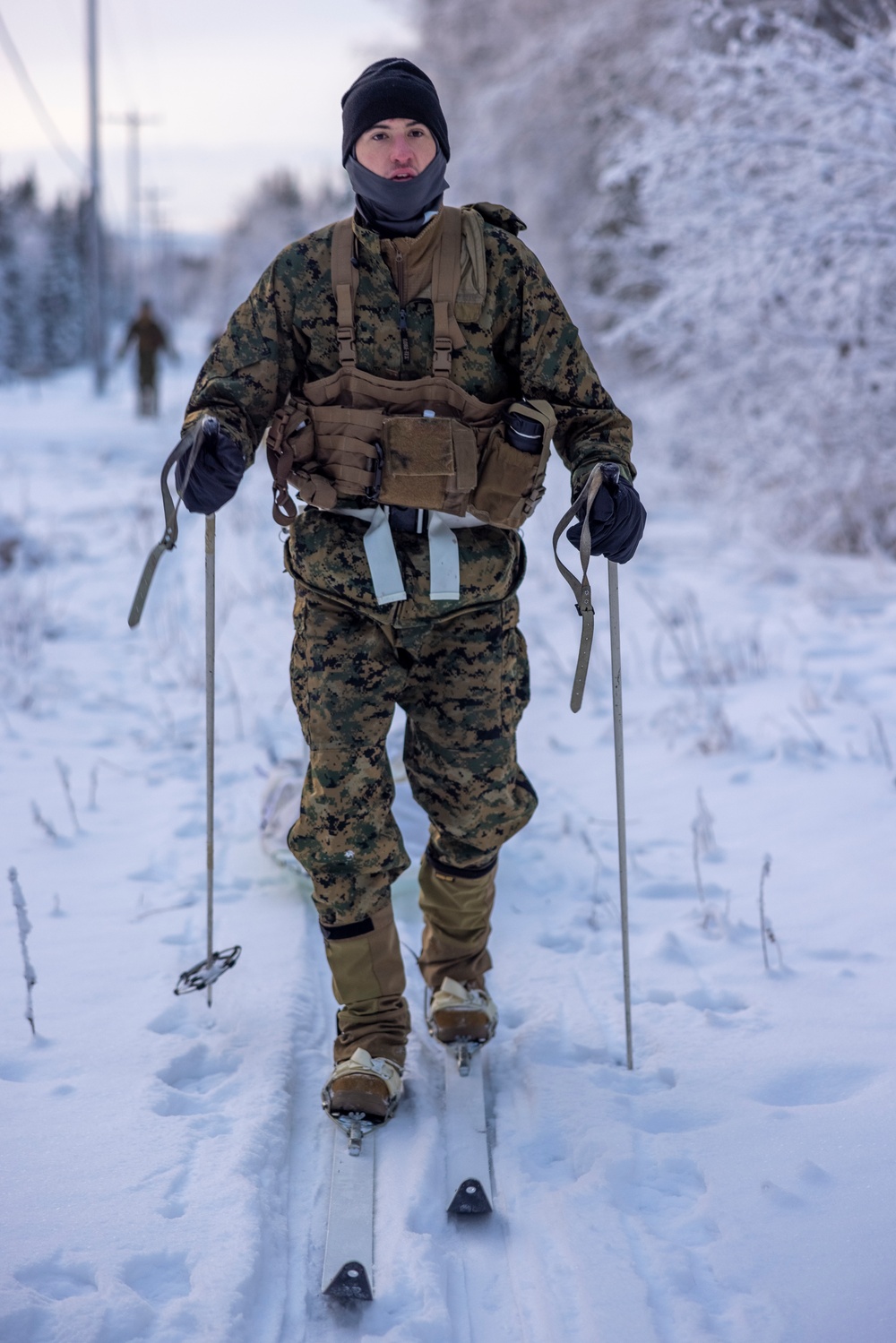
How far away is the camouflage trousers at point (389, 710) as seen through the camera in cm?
228

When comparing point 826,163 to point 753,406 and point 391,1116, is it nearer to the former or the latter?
point 753,406

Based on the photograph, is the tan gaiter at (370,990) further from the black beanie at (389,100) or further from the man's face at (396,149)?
the black beanie at (389,100)

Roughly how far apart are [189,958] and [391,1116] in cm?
87

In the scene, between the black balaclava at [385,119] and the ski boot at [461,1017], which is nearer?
the black balaclava at [385,119]

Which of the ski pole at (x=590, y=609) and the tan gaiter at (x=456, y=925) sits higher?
the ski pole at (x=590, y=609)

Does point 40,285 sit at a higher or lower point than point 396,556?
higher

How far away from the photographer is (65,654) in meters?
5.77

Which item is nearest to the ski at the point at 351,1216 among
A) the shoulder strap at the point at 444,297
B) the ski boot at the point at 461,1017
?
the ski boot at the point at 461,1017

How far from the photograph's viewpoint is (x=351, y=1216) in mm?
1946

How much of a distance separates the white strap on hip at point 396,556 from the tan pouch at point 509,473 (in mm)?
52

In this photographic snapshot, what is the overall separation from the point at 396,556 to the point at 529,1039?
122 centimetres

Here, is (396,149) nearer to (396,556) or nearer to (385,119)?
(385,119)

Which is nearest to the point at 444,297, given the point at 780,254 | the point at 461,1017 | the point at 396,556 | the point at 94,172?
the point at 396,556

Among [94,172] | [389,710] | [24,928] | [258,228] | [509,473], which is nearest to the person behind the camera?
[509,473]
